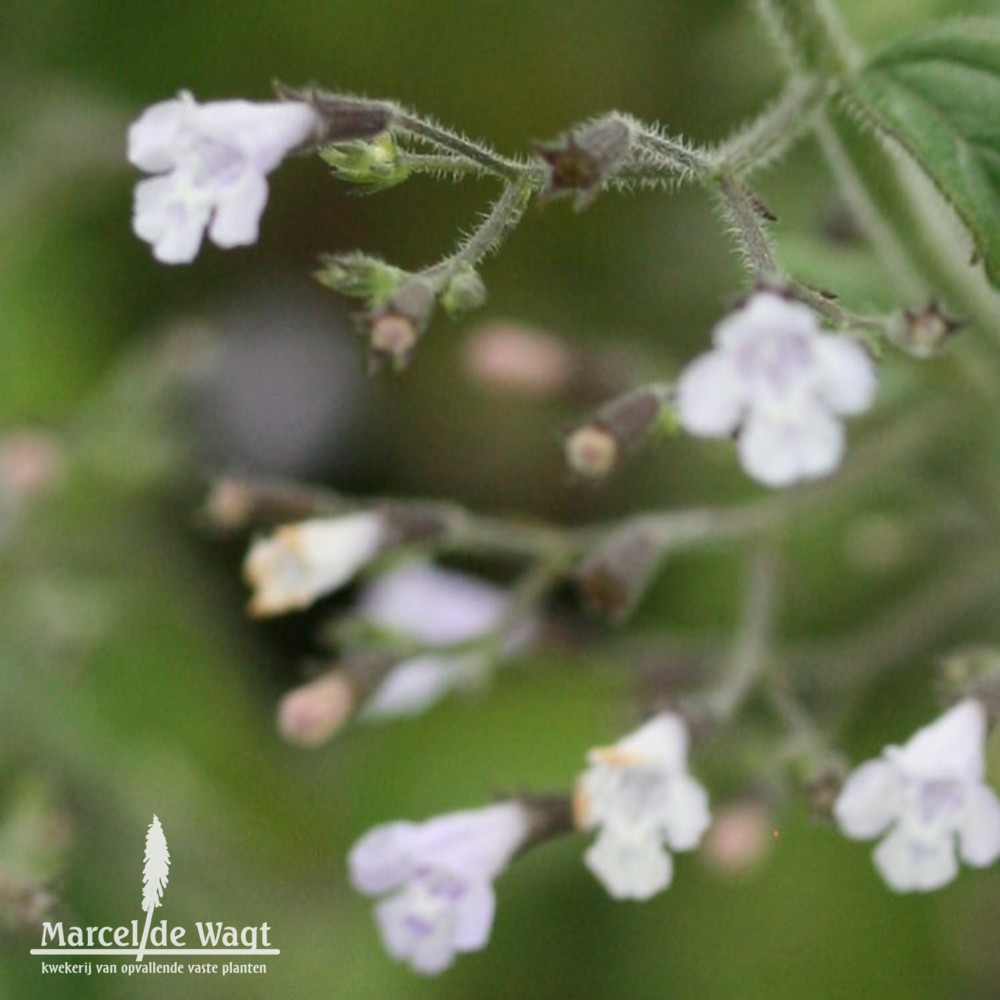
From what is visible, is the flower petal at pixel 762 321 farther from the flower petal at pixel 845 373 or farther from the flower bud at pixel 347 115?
the flower bud at pixel 347 115

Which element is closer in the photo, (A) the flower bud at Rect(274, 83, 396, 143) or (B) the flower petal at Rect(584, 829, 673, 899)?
(A) the flower bud at Rect(274, 83, 396, 143)

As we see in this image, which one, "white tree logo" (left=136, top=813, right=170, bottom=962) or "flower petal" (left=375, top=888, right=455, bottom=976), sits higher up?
"white tree logo" (left=136, top=813, right=170, bottom=962)

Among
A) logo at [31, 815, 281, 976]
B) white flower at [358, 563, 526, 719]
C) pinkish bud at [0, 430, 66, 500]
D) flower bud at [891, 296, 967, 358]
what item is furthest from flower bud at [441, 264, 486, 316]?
pinkish bud at [0, 430, 66, 500]

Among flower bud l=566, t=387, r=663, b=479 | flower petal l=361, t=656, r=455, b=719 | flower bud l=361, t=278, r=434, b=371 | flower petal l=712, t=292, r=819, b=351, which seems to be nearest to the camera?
flower petal l=712, t=292, r=819, b=351

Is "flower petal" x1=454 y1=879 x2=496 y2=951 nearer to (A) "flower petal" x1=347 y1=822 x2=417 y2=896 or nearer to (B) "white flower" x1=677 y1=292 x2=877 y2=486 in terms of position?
(A) "flower petal" x1=347 y1=822 x2=417 y2=896

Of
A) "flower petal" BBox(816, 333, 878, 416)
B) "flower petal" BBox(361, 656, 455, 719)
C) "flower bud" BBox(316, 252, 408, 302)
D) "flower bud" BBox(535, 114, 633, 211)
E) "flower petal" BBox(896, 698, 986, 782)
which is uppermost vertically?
"flower petal" BBox(361, 656, 455, 719)

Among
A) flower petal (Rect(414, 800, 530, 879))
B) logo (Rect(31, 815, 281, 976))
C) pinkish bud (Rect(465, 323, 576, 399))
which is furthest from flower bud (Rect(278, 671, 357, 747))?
pinkish bud (Rect(465, 323, 576, 399))

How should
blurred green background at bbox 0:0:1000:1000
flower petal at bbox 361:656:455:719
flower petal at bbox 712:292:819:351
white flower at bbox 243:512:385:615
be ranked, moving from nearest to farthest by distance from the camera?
flower petal at bbox 712:292:819:351 → white flower at bbox 243:512:385:615 → flower petal at bbox 361:656:455:719 → blurred green background at bbox 0:0:1000:1000
